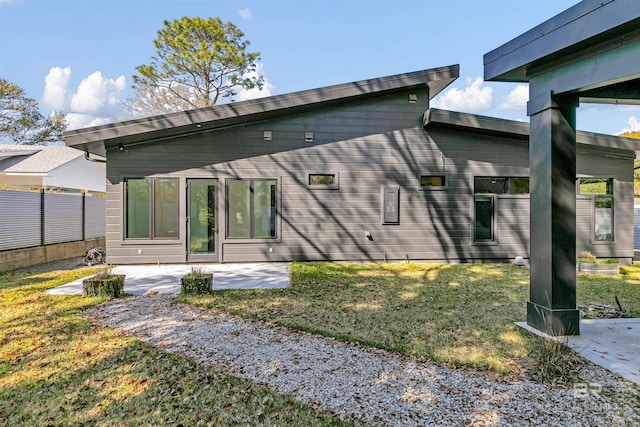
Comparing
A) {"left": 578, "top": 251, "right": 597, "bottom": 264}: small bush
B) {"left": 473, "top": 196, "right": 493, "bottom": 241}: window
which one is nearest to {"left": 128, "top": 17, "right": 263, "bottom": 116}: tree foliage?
{"left": 473, "top": 196, "right": 493, "bottom": 241}: window

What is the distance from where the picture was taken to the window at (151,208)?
7.57 meters

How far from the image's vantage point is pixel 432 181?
8398 millimetres

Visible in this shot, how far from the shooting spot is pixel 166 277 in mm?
6484

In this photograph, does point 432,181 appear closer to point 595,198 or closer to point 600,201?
point 595,198

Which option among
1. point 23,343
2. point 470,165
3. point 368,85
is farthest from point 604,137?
point 23,343

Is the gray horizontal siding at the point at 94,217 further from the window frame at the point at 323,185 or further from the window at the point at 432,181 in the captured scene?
the window at the point at 432,181

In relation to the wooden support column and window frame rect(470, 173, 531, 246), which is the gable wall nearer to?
window frame rect(470, 173, 531, 246)

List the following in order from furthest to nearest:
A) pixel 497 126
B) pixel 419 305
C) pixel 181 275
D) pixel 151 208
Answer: pixel 497 126, pixel 151 208, pixel 181 275, pixel 419 305

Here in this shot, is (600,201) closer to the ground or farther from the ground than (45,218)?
farther from the ground

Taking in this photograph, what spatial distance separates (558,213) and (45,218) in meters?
9.88

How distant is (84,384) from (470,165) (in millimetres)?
8144

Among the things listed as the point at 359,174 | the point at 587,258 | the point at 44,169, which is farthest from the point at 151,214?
the point at 44,169

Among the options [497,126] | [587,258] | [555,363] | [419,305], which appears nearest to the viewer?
[555,363]

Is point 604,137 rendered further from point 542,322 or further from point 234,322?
point 234,322
